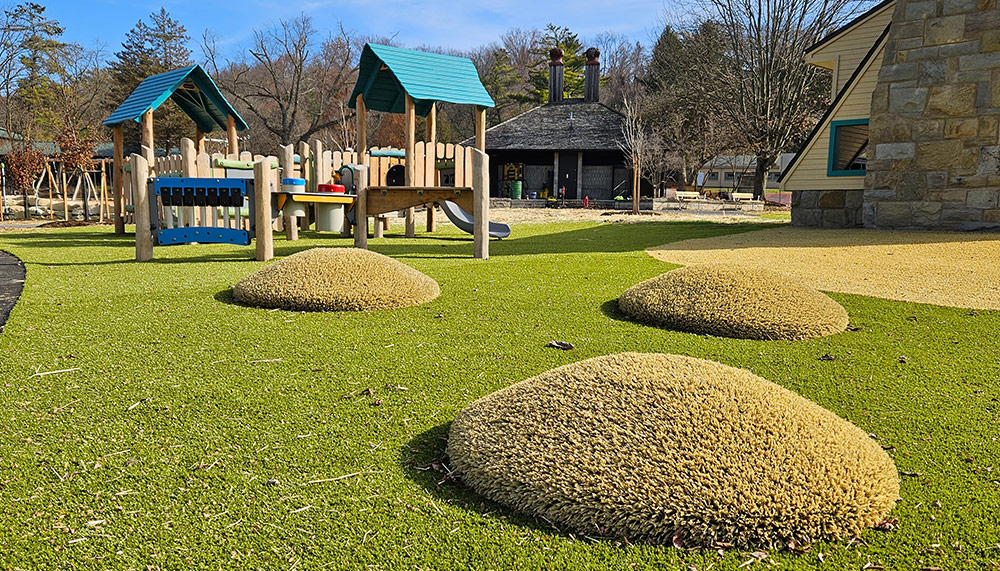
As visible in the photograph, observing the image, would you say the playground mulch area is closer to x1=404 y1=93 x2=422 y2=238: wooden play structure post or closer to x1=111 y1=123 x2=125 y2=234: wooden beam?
x1=404 y1=93 x2=422 y2=238: wooden play structure post

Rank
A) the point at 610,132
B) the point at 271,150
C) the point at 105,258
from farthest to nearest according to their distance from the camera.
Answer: the point at 271,150, the point at 610,132, the point at 105,258

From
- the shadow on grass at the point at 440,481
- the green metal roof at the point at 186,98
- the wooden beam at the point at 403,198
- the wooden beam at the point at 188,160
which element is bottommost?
the shadow on grass at the point at 440,481

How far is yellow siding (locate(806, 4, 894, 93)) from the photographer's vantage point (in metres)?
15.1

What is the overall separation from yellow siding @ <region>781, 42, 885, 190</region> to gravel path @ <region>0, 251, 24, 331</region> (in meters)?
14.1

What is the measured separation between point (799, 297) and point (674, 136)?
120 ft

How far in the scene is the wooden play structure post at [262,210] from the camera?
8258 millimetres

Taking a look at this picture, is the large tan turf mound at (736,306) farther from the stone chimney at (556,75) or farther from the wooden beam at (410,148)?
the stone chimney at (556,75)

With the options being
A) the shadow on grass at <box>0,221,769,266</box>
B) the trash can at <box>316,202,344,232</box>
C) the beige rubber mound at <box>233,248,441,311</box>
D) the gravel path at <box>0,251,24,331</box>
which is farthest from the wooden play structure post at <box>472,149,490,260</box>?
the gravel path at <box>0,251,24,331</box>

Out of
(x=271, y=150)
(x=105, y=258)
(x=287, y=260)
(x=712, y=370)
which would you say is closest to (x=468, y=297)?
(x=287, y=260)

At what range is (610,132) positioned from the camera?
1347 inches

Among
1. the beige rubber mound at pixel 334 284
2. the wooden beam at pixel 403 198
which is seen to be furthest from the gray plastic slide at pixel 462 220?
the beige rubber mound at pixel 334 284

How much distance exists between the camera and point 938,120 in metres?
11.2

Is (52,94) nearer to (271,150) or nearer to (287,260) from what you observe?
(271,150)

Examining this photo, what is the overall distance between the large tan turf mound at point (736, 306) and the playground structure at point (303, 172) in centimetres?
412
